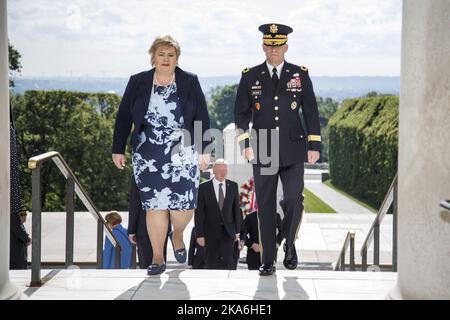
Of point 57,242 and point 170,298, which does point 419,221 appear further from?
point 57,242

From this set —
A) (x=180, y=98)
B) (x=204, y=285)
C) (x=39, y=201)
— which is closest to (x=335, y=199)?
(x=180, y=98)

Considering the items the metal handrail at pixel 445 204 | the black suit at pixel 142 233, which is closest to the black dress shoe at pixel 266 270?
the black suit at pixel 142 233

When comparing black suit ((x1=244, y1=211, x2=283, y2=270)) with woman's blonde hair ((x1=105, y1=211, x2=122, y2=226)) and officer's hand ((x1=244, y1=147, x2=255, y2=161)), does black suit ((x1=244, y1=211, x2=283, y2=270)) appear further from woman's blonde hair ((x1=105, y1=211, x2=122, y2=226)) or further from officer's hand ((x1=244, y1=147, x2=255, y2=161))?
officer's hand ((x1=244, y1=147, x2=255, y2=161))

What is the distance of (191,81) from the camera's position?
6320 mm

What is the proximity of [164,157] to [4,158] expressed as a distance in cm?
149

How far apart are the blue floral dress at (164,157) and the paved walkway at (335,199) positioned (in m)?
33.0

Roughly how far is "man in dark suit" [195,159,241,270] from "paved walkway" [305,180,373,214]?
30.0 metres

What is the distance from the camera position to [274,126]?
20.9ft

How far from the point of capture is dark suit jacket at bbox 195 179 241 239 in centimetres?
915

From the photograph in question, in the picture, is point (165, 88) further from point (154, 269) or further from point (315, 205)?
point (315, 205)

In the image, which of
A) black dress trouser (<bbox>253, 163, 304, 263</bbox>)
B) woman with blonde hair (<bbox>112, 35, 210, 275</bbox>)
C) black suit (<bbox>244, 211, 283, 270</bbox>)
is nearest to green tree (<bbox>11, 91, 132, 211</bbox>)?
black suit (<bbox>244, 211, 283, 270</bbox>)

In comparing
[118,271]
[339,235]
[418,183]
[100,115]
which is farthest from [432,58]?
[100,115]

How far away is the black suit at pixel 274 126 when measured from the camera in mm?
6312

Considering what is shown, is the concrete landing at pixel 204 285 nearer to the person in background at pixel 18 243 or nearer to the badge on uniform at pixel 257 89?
the badge on uniform at pixel 257 89
